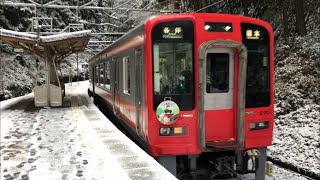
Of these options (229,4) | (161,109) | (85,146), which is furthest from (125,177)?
(229,4)

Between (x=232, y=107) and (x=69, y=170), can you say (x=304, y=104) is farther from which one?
(x=69, y=170)

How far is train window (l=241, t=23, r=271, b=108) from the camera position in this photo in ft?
20.5

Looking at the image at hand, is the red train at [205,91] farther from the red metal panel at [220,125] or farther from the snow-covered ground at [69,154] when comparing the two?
the snow-covered ground at [69,154]

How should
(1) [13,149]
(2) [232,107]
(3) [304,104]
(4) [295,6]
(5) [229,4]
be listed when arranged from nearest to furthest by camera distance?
(1) [13,149] → (2) [232,107] → (3) [304,104] → (4) [295,6] → (5) [229,4]

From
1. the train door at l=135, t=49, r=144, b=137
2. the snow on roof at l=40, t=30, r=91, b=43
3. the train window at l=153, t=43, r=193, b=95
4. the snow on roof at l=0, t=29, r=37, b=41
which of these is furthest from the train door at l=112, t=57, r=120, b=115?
the train window at l=153, t=43, r=193, b=95

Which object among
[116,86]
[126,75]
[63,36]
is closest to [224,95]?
[126,75]

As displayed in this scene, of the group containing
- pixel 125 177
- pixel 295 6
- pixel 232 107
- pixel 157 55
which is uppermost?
pixel 295 6

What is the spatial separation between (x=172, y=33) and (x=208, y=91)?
1.17 meters

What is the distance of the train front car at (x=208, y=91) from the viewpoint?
230 inches

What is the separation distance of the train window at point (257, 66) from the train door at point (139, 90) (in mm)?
1866

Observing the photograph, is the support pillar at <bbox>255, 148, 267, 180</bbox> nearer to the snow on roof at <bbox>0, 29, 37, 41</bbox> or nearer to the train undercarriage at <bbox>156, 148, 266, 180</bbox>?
the train undercarriage at <bbox>156, 148, 266, 180</bbox>

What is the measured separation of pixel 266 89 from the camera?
21.3ft

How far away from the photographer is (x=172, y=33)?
5898 millimetres

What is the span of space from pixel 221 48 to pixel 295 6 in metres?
9.75
